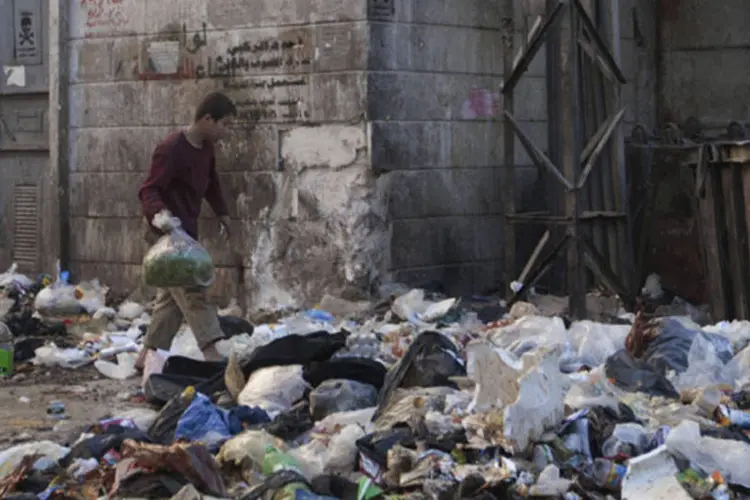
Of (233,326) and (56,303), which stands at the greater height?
(56,303)

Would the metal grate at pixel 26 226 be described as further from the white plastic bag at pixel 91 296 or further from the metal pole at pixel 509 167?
the metal pole at pixel 509 167

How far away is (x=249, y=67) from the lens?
33.2 ft

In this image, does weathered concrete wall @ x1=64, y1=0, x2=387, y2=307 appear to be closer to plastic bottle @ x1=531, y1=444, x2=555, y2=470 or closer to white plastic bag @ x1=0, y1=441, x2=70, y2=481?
white plastic bag @ x1=0, y1=441, x2=70, y2=481

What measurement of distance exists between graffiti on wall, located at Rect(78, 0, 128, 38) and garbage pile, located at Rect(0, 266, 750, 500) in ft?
12.1

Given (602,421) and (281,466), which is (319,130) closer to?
A: (602,421)

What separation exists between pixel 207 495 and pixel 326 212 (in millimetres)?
4586

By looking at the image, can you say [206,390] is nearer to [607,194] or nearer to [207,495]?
[207,495]

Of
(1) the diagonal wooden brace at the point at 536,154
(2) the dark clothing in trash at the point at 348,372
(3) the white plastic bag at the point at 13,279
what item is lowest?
(2) the dark clothing in trash at the point at 348,372

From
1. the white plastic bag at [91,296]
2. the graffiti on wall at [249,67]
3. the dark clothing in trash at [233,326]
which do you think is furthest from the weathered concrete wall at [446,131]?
the white plastic bag at [91,296]

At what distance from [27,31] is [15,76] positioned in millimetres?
411

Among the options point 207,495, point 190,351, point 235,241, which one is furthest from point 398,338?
point 207,495

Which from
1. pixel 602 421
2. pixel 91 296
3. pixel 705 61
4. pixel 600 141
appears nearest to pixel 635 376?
pixel 602 421

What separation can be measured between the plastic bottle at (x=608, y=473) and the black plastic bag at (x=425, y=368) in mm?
1270

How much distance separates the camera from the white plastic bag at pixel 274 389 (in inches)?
270
